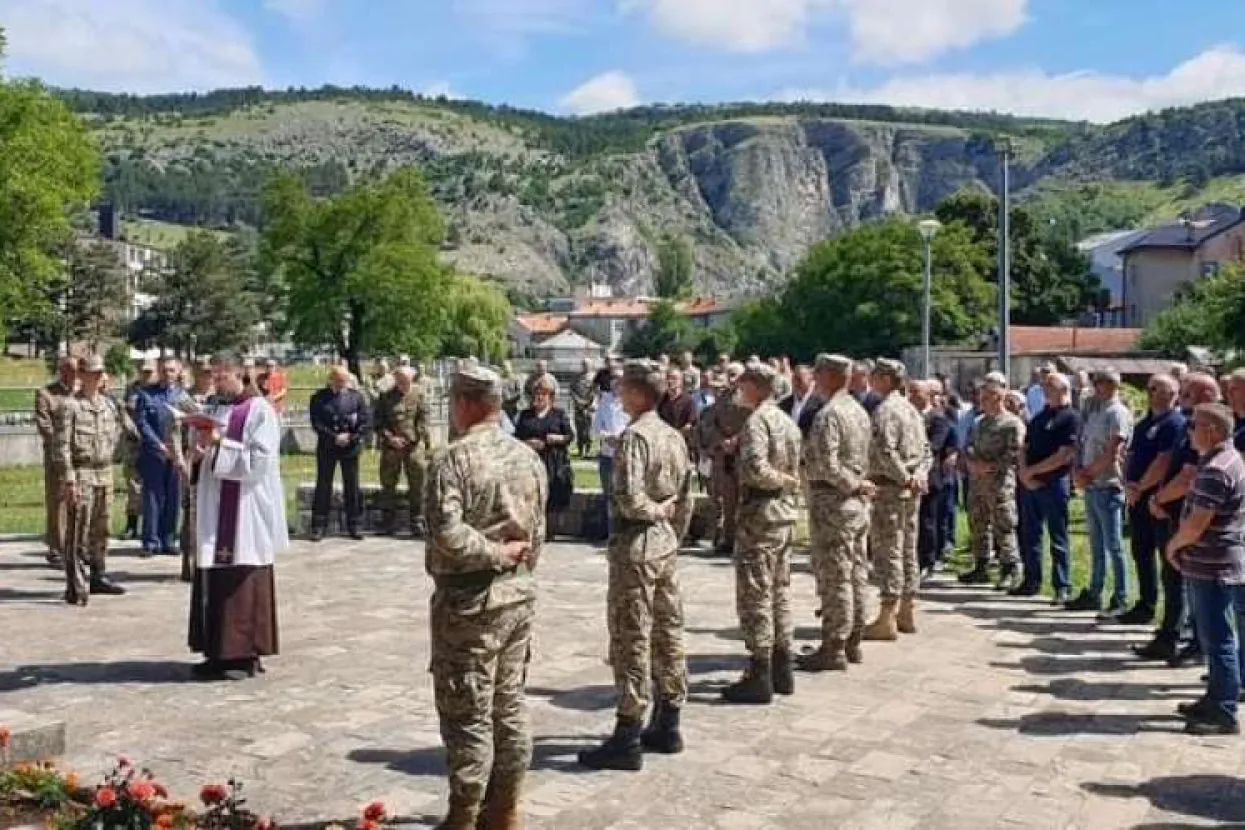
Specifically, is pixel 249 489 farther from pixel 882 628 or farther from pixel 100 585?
pixel 882 628

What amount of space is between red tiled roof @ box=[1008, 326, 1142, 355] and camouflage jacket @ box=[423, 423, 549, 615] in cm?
5383

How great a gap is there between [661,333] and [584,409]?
100 metres

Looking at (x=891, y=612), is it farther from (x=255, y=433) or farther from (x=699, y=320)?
(x=699, y=320)

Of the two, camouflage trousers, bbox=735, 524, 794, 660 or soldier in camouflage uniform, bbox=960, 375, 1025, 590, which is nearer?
camouflage trousers, bbox=735, 524, 794, 660

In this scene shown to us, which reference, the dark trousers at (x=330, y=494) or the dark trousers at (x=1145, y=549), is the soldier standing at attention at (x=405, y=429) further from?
the dark trousers at (x=1145, y=549)

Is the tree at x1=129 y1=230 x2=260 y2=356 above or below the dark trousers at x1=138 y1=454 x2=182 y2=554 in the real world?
above

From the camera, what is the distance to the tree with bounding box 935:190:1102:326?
2709 inches

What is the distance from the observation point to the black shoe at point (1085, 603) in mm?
10531

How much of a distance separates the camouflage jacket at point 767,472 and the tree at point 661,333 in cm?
11175

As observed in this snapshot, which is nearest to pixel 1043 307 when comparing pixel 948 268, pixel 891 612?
pixel 948 268

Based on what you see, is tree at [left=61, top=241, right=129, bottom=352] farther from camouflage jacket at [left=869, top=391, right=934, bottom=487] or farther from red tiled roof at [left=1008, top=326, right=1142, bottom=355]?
camouflage jacket at [left=869, top=391, right=934, bottom=487]

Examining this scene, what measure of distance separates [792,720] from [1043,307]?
225 ft

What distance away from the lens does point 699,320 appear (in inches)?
6048

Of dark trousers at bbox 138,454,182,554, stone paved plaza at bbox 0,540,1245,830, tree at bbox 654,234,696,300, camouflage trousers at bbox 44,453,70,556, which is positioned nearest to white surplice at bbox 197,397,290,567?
stone paved plaza at bbox 0,540,1245,830
